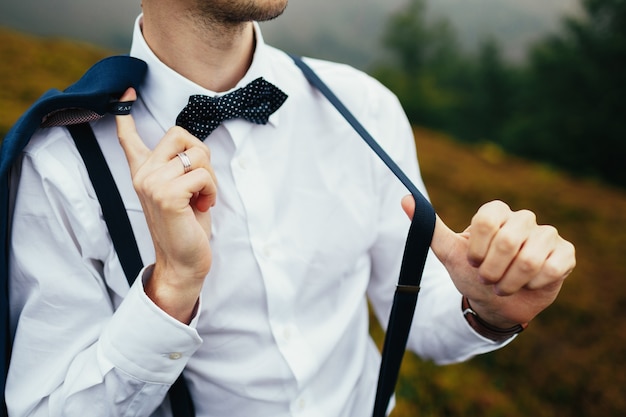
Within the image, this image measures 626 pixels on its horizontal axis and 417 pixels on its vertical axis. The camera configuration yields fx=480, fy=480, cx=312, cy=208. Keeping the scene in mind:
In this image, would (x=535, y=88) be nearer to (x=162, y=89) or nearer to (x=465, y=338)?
(x=465, y=338)

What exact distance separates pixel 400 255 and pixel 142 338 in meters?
0.91

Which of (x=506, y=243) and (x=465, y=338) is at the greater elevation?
(x=506, y=243)

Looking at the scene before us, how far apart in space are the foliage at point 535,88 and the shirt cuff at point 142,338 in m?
14.7

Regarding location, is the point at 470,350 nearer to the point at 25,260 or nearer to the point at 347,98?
the point at 347,98

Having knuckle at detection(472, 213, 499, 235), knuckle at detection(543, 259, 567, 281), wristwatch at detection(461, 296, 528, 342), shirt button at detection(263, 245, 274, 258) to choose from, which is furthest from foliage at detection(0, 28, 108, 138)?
knuckle at detection(543, 259, 567, 281)

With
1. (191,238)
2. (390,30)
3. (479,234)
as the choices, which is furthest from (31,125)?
(390,30)

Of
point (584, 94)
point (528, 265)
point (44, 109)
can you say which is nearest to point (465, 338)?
point (528, 265)

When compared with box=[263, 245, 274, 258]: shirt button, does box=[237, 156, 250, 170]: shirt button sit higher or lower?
higher

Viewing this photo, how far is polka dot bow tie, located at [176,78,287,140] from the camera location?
4.32 ft

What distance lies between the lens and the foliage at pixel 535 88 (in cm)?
1370

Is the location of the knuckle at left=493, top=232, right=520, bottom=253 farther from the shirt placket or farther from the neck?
the neck

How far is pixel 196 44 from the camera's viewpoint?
1388mm

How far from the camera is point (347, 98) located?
5.47ft

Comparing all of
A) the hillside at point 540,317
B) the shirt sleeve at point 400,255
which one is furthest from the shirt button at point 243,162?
the hillside at point 540,317
